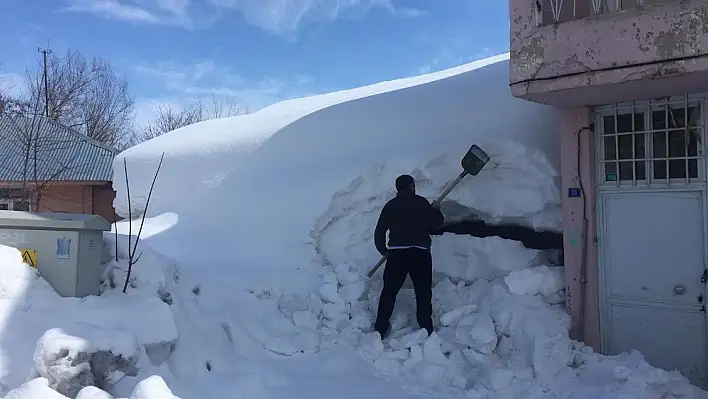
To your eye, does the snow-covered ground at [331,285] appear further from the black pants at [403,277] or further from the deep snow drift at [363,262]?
the black pants at [403,277]

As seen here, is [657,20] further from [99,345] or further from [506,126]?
[99,345]

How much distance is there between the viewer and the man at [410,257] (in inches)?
→ 221

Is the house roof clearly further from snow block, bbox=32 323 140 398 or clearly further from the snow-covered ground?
snow block, bbox=32 323 140 398

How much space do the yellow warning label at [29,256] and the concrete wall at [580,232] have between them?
4.75 m

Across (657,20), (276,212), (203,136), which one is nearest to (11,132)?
(203,136)

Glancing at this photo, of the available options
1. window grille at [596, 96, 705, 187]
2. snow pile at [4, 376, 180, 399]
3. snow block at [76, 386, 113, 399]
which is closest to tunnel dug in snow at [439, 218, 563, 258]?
window grille at [596, 96, 705, 187]

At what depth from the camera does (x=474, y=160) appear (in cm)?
612

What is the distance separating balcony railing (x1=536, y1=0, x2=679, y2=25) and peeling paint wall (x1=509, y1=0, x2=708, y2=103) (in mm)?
106

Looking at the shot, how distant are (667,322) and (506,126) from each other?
271cm

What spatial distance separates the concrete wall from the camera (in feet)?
17.8

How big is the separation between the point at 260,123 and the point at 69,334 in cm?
646

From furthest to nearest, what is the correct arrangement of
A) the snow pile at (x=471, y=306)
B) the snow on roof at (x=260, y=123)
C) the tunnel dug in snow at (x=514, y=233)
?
the snow on roof at (x=260, y=123), the tunnel dug in snow at (x=514, y=233), the snow pile at (x=471, y=306)

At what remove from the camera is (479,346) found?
520 centimetres

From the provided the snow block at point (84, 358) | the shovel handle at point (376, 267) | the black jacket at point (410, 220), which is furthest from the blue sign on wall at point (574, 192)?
the snow block at point (84, 358)
